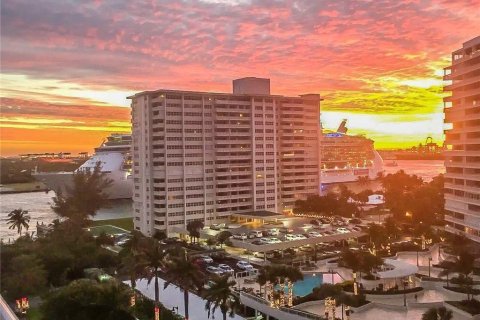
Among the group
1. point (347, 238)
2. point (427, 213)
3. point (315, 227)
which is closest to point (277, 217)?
point (315, 227)

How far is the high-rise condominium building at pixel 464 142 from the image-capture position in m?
19.1

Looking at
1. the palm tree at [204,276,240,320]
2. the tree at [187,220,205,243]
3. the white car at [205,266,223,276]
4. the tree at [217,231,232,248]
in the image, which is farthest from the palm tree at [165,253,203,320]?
the tree at [187,220,205,243]

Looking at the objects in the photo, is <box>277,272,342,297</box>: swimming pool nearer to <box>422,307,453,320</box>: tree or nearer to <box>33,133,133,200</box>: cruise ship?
<box>422,307,453,320</box>: tree

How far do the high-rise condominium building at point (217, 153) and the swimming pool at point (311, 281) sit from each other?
1201 centimetres

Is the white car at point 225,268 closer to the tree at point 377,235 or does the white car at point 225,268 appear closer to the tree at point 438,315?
the tree at point 377,235

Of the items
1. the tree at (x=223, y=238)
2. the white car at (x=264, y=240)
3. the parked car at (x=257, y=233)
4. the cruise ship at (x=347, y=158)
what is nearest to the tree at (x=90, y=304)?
the white car at (x=264, y=240)

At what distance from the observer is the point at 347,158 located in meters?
63.3

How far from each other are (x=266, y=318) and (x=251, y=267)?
5.74 m

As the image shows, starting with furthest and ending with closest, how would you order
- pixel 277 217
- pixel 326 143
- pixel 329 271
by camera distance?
pixel 326 143 → pixel 277 217 → pixel 329 271

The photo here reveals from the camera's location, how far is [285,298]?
1373cm

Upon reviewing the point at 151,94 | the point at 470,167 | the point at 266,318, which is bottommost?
the point at 266,318

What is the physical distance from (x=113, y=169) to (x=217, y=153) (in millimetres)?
22427

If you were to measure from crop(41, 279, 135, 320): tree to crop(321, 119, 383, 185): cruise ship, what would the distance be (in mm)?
47816

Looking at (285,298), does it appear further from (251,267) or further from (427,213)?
(427,213)
